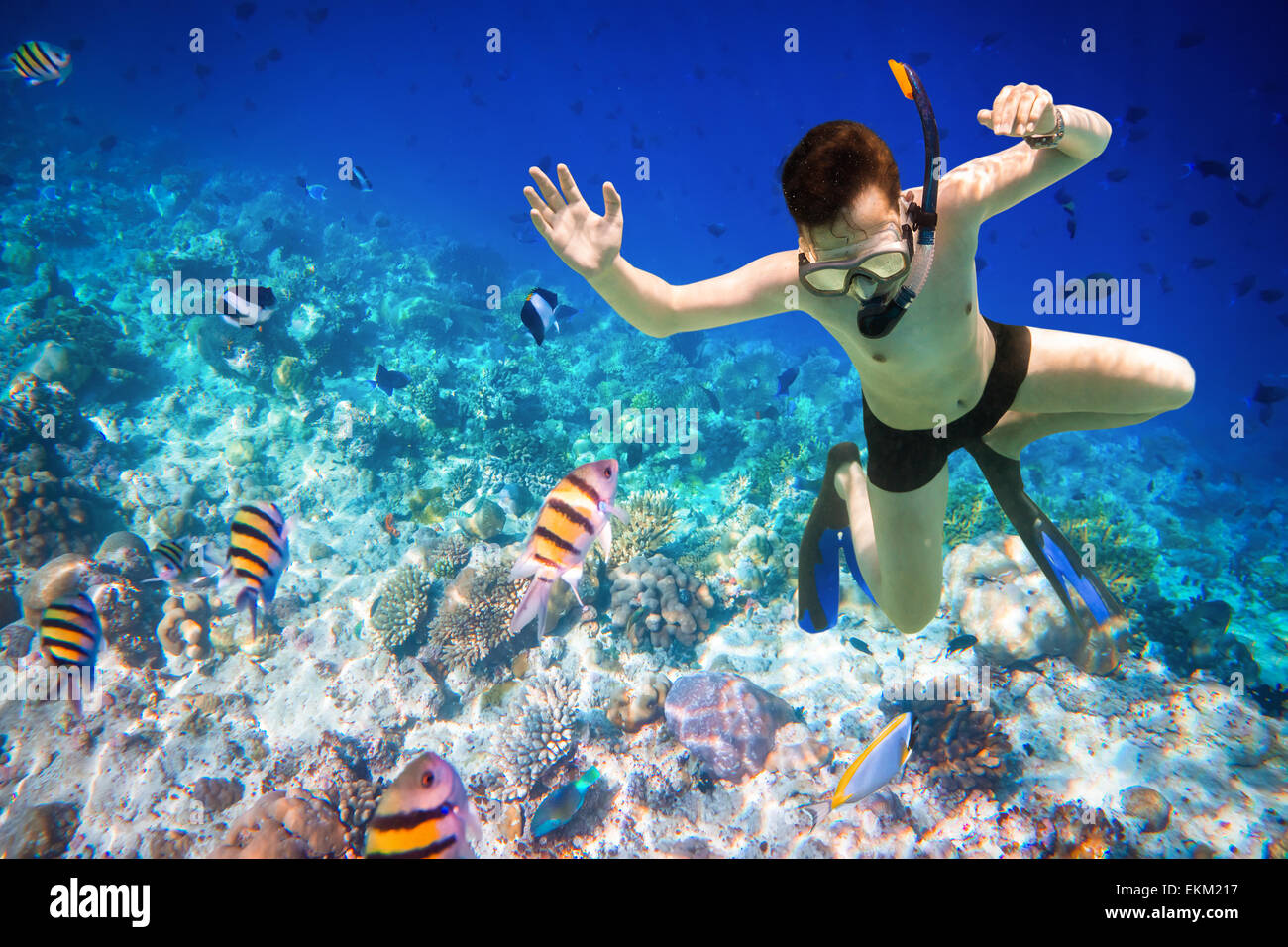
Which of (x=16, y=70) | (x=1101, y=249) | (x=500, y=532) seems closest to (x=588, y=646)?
(x=500, y=532)

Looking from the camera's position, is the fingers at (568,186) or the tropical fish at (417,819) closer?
the tropical fish at (417,819)

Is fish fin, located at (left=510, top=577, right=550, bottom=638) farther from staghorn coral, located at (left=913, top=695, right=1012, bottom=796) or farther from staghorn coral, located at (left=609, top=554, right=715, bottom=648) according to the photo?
staghorn coral, located at (left=913, top=695, right=1012, bottom=796)

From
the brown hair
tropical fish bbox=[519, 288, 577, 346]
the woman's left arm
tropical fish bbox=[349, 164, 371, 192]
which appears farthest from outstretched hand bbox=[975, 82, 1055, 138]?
tropical fish bbox=[349, 164, 371, 192]

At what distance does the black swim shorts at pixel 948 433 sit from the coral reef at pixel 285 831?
4.87m

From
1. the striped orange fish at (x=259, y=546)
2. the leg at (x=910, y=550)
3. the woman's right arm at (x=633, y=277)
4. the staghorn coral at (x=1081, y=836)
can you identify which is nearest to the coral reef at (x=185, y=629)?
the striped orange fish at (x=259, y=546)

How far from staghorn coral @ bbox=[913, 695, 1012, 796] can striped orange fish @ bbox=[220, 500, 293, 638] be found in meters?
5.32

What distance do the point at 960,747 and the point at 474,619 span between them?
4.93 m

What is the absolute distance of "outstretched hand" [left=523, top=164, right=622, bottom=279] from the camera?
2.56m

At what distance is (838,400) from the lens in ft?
53.2

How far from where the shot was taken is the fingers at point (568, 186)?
2.40m

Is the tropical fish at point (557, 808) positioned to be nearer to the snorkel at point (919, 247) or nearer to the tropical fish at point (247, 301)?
the snorkel at point (919, 247)

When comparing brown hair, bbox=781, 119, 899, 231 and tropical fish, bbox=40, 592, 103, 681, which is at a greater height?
brown hair, bbox=781, 119, 899, 231

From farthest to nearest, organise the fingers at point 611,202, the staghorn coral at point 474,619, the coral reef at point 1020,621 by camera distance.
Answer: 1. the staghorn coral at point 474,619
2. the coral reef at point 1020,621
3. the fingers at point 611,202

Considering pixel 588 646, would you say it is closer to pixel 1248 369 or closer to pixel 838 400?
pixel 838 400
